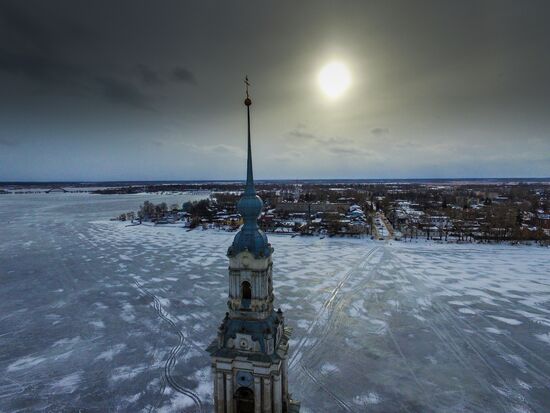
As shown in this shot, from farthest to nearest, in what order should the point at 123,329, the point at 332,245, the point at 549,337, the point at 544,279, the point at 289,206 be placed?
the point at 289,206
the point at 332,245
the point at 544,279
the point at 123,329
the point at 549,337

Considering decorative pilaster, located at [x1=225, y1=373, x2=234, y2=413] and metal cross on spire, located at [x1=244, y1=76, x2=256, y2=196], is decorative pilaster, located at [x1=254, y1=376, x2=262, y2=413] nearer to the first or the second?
decorative pilaster, located at [x1=225, y1=373, x2=234, y2=413]

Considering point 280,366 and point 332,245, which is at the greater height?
point 280,366

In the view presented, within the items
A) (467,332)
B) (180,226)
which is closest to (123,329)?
(467,332)

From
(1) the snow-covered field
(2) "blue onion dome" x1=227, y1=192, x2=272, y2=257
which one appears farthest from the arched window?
(1) the snow-covered field

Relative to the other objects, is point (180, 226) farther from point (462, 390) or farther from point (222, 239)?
point (462, 390)

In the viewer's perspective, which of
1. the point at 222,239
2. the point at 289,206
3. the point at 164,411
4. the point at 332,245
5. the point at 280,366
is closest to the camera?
the point at 280,366

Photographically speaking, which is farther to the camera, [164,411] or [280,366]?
[164,411]

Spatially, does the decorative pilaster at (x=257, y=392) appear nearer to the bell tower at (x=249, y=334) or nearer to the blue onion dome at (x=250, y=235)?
the bell tower at (x=249, y=334)
